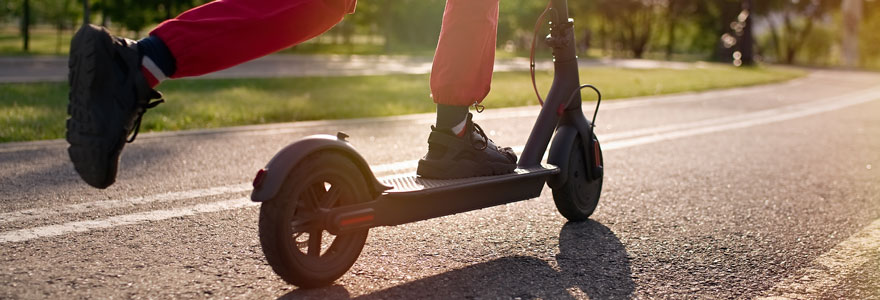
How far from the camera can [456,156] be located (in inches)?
113

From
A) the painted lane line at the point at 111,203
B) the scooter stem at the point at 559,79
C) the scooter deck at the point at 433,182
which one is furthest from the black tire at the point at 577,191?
the painted lane line at the point at 111,203

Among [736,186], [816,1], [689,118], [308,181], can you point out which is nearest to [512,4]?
[816,1]

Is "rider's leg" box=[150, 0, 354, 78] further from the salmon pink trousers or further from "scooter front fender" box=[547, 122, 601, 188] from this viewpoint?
"scooter front fender" box=[547, 122, 601, 188]

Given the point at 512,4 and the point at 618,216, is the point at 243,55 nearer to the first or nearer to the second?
the point at 618,216

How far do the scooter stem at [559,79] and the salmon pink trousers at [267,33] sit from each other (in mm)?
662

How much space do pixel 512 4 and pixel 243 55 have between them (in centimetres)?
3877

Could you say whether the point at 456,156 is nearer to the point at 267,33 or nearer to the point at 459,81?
the point at 459,81

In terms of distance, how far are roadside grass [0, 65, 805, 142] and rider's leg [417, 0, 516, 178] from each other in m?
3.79

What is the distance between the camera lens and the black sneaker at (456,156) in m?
2.87

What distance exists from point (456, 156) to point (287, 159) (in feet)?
2.50

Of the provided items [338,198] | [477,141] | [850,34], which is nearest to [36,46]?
[477,141]

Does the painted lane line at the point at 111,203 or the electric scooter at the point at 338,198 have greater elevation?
the electric scooter at the point at 338,198

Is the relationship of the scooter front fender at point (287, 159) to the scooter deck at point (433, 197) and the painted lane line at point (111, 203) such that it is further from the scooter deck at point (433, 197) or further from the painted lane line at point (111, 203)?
the painted lane line at point (111, 203)

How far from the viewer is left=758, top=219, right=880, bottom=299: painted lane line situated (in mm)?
2627
